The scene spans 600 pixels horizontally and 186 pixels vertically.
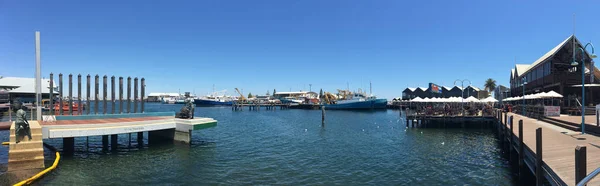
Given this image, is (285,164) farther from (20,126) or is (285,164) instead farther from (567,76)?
(567,76)

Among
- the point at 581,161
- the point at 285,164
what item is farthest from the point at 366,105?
the point at 581,161

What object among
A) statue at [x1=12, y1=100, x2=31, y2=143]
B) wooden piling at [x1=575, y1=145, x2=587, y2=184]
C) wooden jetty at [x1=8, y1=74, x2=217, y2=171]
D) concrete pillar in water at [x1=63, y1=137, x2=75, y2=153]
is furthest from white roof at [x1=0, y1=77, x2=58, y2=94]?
wooden piling at [x1=575, y1=145, x2=587, y2=184]

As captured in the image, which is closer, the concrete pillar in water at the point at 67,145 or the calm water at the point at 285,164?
the calm water at the point at 285,164

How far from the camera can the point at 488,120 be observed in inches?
1393

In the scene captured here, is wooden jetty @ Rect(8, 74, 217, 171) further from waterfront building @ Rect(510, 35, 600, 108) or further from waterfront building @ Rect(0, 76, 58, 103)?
waterfront building @ Rect(0, 76, 58, 103)

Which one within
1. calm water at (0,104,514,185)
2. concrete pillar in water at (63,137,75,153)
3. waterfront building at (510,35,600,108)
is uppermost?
waterfront building at (510,35,600,108)

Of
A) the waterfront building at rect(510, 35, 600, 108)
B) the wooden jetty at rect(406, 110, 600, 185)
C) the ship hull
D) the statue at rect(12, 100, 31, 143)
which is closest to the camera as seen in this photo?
the wooden jetty at rect(406, 110, 600, 185)

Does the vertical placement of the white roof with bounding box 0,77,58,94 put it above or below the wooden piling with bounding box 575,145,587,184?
above

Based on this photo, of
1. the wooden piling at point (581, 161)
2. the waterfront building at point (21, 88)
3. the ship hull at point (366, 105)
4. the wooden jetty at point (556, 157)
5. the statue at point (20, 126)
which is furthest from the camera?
the ship hull at point (366, 105)

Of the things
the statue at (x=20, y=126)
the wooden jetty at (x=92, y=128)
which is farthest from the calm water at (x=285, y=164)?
the statue at (x=20, y=126)

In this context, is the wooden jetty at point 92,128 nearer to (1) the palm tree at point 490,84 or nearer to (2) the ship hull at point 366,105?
(2) the ship hull at point 366,105

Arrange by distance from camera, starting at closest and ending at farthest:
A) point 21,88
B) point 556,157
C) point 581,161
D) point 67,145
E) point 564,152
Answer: point 581,161 → point 556,157 → point 564,152 → point 67,145 → point 21,88

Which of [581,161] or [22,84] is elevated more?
[22,84]

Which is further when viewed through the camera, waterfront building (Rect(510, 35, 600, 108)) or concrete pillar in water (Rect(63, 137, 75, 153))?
waterfront building (Rect(510, 35, 600, 108))
